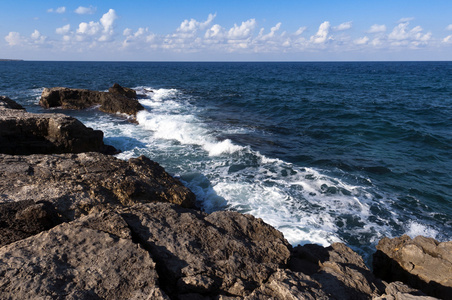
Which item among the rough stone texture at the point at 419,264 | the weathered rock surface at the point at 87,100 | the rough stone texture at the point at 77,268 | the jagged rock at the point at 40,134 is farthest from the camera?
the weathered rock surface at the point at 87,100

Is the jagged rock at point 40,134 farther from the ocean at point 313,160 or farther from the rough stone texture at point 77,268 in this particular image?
the rough stone texture at point 77,268

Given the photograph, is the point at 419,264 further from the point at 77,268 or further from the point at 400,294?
the point at 77,268

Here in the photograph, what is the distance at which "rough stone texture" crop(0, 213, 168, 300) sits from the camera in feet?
10.7

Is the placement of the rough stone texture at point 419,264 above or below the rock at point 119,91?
below

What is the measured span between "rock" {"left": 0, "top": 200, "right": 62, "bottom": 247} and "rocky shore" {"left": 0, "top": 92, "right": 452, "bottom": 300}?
2 centimetres

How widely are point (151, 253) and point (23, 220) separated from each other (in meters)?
2.55

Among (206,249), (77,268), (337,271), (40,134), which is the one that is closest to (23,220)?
(77,268)

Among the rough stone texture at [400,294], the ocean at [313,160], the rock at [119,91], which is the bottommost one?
the ocean at [313,160]

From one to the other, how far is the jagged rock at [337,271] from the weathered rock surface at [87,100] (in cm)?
1926

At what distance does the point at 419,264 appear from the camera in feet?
18.1

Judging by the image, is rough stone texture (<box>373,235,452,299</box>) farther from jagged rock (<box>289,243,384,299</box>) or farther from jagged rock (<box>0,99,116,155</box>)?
jagged rock (<box>0,99,116,155</box>)

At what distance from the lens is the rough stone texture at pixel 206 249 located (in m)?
3.84

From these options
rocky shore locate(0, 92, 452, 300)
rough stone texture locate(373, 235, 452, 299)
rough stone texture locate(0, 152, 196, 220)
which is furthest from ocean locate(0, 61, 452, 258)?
rocky shore locate(0, 92, 452, 300)

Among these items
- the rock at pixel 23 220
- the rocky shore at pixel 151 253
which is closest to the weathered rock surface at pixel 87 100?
the rocky shore at pixel 151 253
